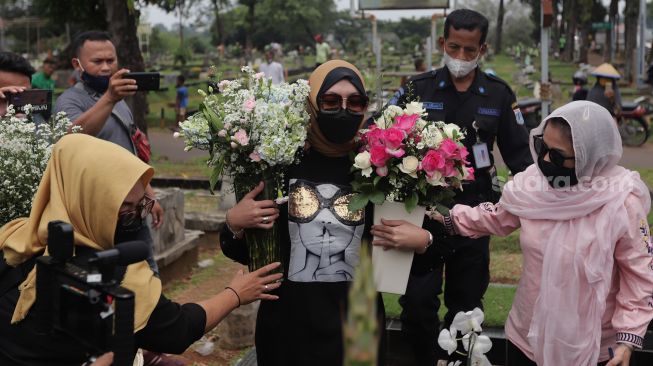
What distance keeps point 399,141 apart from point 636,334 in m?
1.11

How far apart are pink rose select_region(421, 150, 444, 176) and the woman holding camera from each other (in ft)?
3.38

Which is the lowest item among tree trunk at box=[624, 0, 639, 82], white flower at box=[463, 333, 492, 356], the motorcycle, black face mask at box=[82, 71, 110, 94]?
white flower at box=[463, 333, 492, 356]

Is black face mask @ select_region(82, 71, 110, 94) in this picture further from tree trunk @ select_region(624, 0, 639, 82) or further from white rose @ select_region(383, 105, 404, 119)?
tree trunk @ select_region(624, 0, 639, 82)

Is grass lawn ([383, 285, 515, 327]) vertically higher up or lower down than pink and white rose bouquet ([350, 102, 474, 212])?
lower down

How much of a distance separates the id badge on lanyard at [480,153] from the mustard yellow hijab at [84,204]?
219 cm

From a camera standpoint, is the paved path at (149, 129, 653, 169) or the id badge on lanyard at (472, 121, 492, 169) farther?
the paved path at (149, 129, 653, 169)

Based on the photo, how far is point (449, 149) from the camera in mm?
3068

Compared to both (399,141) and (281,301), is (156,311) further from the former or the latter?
(399,141)

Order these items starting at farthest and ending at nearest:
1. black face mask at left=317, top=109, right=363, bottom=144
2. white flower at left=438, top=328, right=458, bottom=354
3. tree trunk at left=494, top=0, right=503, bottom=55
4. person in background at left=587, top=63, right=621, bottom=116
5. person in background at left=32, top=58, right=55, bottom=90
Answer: tree trunk at left=494, top=0, right=503, bottom=55, person in background at left=32, top=58, right=55, bottom=90, person in background at left=587, top=63, right=621, bottom=116, black face mask at left=317, top=109, right=363, bottom=144, white flower at left=438, top=328, right=458, bottom=354

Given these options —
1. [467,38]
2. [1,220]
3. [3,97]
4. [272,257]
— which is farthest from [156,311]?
[467,38]

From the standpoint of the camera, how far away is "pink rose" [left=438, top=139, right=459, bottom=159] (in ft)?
10.0

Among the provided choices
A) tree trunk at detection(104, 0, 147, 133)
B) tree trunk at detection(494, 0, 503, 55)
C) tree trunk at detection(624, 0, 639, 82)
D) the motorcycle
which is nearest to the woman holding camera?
tree trunk at detection(104, 0, 147, 133)

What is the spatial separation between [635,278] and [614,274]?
0.10m

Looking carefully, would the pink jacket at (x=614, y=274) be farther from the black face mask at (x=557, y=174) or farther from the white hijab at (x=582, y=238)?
the black face mask at (x=557, y=174)
